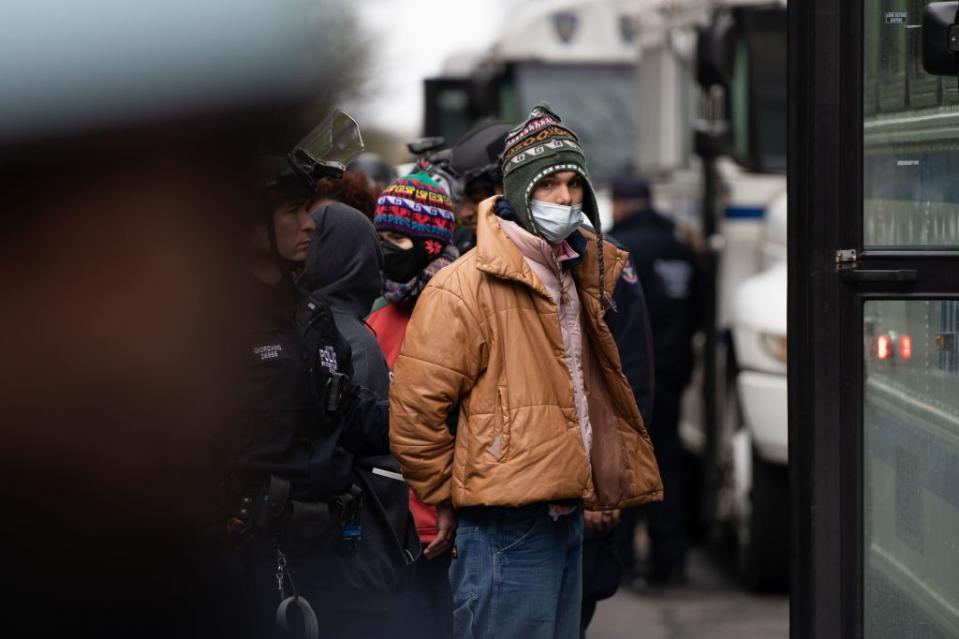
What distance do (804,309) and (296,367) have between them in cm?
104

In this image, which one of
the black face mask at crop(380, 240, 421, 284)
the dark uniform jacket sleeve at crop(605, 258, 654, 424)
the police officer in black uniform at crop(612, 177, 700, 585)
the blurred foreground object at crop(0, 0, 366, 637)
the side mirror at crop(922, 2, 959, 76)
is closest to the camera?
the blurred foreground object at crop(0, 0, 366, 637)

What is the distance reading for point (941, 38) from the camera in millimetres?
2912

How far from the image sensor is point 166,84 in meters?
1.14

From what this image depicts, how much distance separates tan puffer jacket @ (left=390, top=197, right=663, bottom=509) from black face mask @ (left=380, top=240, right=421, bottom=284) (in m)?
0.75

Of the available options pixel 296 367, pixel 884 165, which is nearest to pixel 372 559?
pixel 296 367

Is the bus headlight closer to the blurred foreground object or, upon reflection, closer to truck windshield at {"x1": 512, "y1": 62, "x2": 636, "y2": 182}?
truck windshield at {"x1": 512, "y1": 62, "x2": 636, "y2": 182}

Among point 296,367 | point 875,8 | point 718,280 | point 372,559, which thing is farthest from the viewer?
point 718,280

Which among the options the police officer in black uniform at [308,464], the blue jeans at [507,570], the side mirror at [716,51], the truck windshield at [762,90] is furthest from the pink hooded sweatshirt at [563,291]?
the truck windshield at [762,90]

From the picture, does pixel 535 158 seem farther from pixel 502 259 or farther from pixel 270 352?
pixel 270 352

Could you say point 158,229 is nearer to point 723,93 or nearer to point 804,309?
point 804,309

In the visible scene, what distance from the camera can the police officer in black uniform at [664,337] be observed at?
7.80 metres

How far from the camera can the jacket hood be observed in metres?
4.03

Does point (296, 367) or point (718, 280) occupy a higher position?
point (296, 367)

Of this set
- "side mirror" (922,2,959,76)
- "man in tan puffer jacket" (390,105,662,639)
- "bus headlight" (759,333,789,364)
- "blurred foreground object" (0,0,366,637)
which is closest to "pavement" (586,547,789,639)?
"bus headlight" (759,333,789,364)
